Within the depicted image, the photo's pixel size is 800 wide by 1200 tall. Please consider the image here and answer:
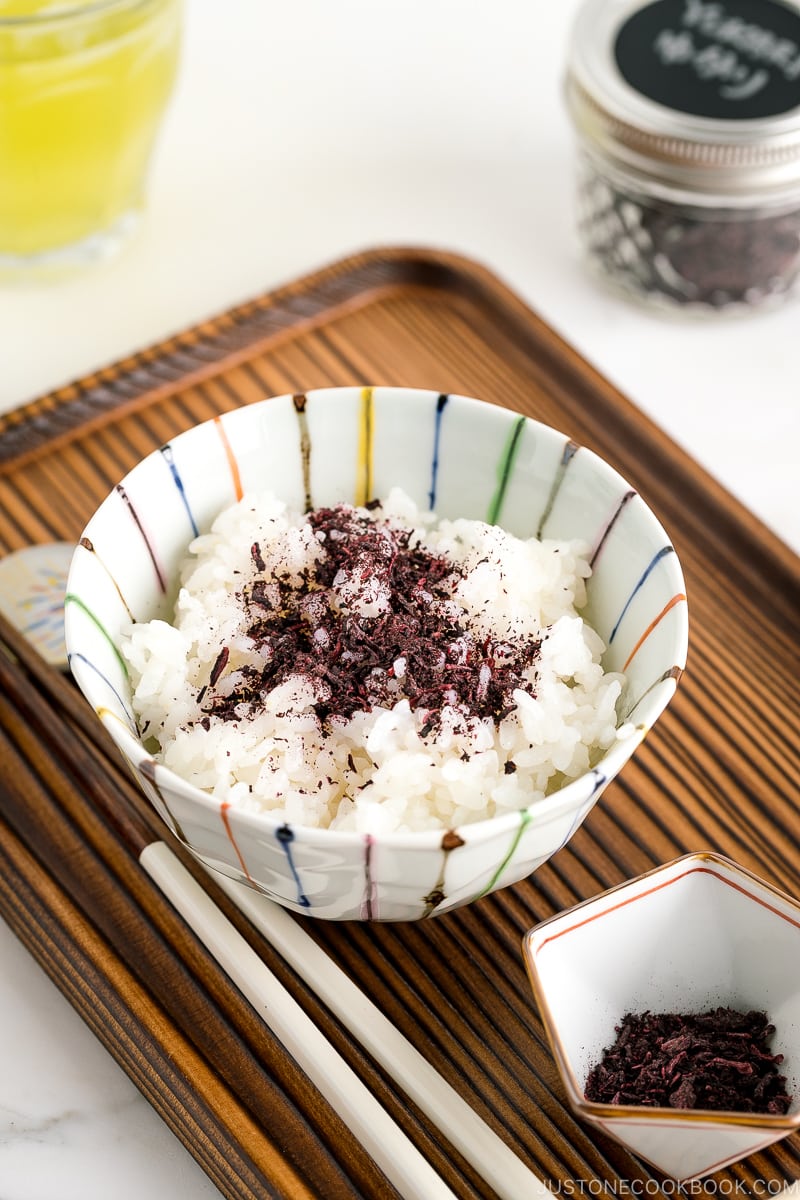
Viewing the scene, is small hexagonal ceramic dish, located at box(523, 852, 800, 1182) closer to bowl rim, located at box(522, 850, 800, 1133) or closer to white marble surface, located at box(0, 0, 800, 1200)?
bowl rim, located at box(522, 850, 800, 1133)

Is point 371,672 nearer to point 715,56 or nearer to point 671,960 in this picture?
point 671,960

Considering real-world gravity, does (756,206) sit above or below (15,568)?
above

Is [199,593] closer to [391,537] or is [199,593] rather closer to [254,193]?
[391,537]

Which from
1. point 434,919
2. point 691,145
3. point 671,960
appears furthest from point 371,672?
point 691,145

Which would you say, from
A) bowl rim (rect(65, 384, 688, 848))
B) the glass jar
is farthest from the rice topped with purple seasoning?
the glass jar

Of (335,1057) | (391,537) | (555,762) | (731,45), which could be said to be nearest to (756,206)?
(731,45)
